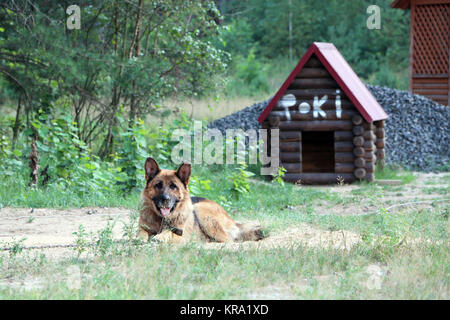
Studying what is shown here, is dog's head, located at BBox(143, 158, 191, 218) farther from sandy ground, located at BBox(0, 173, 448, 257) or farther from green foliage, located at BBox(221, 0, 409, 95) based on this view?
green foliage, located at BBox(221, 0, 409, 95)

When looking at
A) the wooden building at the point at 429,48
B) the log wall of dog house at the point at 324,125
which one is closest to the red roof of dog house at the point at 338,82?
the log wall of dog house at the point at 324,125

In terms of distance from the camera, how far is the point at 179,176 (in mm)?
6484

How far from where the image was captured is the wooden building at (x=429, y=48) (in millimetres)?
22156

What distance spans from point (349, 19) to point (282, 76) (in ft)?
25.5

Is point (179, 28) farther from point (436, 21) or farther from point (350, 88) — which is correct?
point (436, 21)

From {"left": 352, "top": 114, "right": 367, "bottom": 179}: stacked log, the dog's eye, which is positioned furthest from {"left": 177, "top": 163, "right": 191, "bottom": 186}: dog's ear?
{"left": 352, "top": 114, "right": 367, "bottom": 179}: stacked log

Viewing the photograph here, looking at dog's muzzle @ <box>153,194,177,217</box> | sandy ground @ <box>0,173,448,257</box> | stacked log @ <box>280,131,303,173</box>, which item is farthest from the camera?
stacked log @ <box>280,131,303,173</box>

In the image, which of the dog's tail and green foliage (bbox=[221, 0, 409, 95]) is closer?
the dog's tail

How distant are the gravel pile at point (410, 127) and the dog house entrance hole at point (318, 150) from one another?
58.1 inches

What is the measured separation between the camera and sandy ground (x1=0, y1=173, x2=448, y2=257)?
647 centimetres

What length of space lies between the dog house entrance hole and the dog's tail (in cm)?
770

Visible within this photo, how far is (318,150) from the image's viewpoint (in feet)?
50.6

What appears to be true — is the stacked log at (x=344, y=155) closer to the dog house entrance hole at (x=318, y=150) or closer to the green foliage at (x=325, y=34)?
the dog house entrance hole at (x=318, y=150)

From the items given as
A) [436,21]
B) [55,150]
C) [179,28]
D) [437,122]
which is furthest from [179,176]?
[436,21]
